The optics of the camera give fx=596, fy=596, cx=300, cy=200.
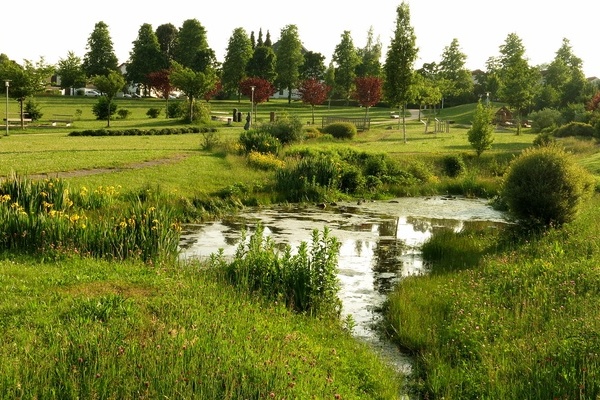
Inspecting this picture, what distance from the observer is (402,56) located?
41.1 meters

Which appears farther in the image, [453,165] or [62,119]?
[62,119]

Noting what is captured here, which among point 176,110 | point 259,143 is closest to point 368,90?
point 176,110

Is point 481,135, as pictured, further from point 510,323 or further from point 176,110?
point 176,110

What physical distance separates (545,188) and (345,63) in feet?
203

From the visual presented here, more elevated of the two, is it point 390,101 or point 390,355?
point 390,101

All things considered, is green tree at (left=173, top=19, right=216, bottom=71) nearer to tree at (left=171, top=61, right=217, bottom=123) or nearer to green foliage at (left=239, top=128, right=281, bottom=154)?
tree at (left=171, top=61, right=217, bottom=123)

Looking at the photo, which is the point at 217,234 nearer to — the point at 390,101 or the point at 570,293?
the point at 570,293

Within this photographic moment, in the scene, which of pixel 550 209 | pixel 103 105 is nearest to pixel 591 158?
pixel 550 209

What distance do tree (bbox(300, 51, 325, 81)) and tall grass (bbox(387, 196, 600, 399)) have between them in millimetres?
77627

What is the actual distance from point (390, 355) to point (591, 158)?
25.6m

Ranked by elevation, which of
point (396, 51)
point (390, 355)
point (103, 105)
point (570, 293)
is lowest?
point (390, 355)

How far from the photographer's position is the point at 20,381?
5324 mm

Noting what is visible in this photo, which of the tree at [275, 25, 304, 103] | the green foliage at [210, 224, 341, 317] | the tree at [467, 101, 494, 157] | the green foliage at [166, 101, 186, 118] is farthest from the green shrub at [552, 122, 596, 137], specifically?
the tree at [275, 25, 304, 103]

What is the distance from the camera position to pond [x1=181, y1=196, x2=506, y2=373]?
1039cm
